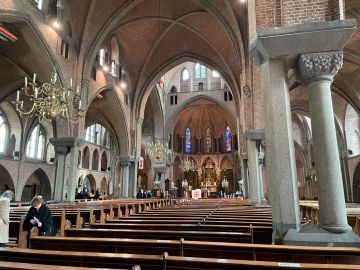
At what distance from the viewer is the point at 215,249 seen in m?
3.09

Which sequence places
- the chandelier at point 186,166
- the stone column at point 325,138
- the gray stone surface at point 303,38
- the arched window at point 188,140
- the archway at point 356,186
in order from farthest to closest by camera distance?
the arched window at point 188,140 < the chandelier at point 186,166 < the archway at point 356,186 < the gray stone surface at point 303,38 < the stone column at point 325,138

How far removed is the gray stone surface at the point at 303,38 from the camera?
15.1 feet

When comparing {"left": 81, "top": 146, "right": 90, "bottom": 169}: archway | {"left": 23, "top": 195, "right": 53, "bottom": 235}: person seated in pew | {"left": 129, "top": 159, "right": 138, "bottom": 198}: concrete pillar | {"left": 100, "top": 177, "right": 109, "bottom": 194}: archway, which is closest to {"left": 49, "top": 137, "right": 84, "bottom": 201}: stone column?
{"left": 129, "top": 159, "right": 138, "bottom": 198}: concrete pillar

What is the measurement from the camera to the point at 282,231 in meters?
4.40

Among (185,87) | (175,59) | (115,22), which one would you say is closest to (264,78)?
(115,22)

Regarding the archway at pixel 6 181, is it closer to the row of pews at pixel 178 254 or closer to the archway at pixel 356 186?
the row of pews at pixel 178 254

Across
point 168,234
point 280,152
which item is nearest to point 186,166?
point 280,152

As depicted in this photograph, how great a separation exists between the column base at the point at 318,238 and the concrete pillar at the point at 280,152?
6.2 inches

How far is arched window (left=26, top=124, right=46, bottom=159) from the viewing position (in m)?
24.9

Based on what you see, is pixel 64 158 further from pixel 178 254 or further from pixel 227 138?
pixel 227 138

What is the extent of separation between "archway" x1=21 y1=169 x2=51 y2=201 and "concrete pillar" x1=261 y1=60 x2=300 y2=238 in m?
25.5

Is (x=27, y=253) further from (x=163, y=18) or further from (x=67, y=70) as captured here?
(x=163, y=18)

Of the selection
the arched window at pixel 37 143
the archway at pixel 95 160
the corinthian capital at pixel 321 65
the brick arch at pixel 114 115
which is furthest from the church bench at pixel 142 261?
the archway at pixel 95 160

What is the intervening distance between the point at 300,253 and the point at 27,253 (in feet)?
9.30
